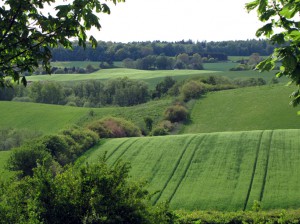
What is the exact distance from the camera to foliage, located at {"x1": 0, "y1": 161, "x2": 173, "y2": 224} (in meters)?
12.6

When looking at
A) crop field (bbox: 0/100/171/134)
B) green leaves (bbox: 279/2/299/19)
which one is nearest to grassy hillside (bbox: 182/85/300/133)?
crop field (bbox: 0/100/171/134)

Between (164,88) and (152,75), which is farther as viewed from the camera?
(152,75)

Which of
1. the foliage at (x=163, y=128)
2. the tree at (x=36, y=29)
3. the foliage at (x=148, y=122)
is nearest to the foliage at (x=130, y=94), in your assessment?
the foliage at (x=148, y=122)

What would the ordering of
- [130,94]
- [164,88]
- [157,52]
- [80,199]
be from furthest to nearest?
[157,52]
[164,88]
[130,94]
[80,199]

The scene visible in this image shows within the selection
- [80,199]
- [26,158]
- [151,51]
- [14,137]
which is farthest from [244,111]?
[151,51]

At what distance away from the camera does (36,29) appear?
7.18 m

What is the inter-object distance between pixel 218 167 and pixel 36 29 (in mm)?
40077

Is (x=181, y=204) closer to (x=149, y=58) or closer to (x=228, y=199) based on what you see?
(x=228, y=199)

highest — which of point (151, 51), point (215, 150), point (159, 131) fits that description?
point (151, 51)

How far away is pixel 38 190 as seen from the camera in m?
12.9

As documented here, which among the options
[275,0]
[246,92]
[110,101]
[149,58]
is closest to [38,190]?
[275,0]

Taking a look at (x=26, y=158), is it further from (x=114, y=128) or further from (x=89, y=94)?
(x=89, y=94)

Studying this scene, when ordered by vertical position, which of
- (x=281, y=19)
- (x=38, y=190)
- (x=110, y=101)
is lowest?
(x=110, y=101)

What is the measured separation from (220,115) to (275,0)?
68708 mm
